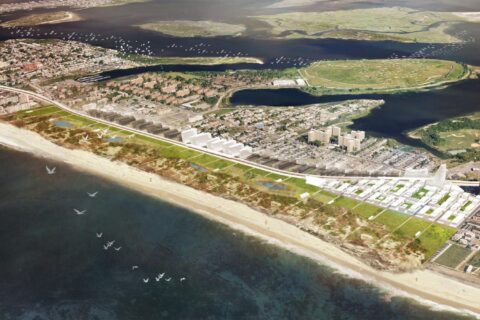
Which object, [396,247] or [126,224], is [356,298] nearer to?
[396,247]

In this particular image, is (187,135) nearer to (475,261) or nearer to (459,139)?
(459,139)

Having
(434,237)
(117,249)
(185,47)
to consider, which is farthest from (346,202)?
(185,47)

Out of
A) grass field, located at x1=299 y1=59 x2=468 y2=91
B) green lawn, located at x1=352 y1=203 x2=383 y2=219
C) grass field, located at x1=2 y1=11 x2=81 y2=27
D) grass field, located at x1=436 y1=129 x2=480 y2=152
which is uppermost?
grass field, located at x1=2 y1=11 x2=81 y2=27

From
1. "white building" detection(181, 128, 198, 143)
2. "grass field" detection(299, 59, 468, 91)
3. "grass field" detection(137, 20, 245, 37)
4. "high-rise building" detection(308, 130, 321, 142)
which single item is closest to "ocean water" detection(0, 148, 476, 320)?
"white building" detection(181, 128, 198, 143)

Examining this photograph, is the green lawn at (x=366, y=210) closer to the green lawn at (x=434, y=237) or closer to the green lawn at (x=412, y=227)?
the green lawn at (x=412, y=227)

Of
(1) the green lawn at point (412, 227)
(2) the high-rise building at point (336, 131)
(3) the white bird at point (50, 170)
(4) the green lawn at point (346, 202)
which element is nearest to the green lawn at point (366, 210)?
(4) the green lawn at point (346, 202)

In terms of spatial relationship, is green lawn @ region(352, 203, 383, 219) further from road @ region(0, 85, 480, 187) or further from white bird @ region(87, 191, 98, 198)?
white bird @ region(87, 191, 98, 198)

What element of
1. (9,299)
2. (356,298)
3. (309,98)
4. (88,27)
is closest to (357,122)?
(309,98)
